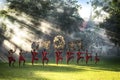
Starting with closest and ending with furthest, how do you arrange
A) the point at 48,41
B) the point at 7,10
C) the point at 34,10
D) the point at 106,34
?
the point at 7,10 < the point at 34,10 < the point at 48,41 < the point at 106,34

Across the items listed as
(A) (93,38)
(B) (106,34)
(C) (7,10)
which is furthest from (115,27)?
(C) (7,10)

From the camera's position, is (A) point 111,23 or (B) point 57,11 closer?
(B) point 57,11

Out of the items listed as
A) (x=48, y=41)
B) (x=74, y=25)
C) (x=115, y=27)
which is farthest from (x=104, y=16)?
(x=48, y=41)

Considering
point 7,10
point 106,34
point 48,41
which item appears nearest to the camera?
point 7,10

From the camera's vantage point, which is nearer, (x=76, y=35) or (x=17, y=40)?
(x=17, y=40)

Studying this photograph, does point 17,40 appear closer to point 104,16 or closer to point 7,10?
point 7,10

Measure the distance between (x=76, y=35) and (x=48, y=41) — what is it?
7.93 feet

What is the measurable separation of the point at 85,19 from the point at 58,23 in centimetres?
222

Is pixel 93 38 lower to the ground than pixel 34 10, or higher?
lower

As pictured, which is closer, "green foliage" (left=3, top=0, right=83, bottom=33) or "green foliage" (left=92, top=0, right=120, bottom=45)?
"green foliage" (left=3, top=0, right=83, bottom=33)

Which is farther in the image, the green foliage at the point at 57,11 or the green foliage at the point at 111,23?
the green foliage at the point at 111,23

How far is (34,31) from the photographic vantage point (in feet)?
78.7

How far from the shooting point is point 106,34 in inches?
1038

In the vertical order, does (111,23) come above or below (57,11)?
below
